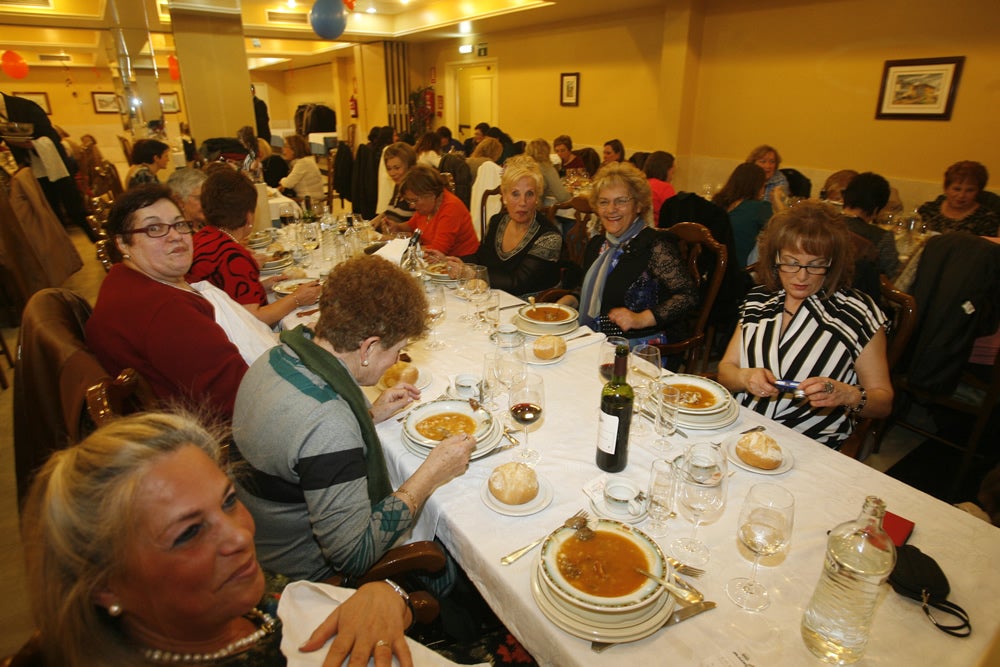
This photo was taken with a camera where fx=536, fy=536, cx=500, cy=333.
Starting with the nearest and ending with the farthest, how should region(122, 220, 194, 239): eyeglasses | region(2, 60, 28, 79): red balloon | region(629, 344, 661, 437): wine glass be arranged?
region(629, 344, 661, 437): wine glass < region(122, 220, 194, 239): eyeglasses < region(2, 60, 28, 79): red balloon

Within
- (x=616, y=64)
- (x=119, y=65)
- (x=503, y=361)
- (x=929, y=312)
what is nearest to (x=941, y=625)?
(x=503, y=361)

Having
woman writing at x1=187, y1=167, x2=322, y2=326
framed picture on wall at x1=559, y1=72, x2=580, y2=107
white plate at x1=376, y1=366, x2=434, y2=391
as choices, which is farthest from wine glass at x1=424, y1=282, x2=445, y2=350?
framed picture on wall at x1=559, y1=72, x2=580, y2=107

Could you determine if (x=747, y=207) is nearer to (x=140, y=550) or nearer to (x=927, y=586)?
(x=927, y=586)

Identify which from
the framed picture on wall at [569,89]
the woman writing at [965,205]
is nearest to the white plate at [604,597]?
the woman writing at [965,205]

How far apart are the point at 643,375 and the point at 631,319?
808 mm

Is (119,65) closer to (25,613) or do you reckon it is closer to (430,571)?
(25,613)

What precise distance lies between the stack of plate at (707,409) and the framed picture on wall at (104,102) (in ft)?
70.4

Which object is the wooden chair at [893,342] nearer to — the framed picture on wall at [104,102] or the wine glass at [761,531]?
the wine glass at [761,531]

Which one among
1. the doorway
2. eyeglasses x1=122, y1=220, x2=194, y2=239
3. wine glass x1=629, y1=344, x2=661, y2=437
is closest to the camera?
wine glass x1=629, y1=344, x2=661, y2=437

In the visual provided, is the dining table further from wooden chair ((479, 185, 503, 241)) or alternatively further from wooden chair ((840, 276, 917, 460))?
wooden chair ((479, 185, 503, 241))

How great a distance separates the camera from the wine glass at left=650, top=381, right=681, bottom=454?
144 cm

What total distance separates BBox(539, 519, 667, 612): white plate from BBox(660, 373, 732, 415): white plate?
1.75 ft

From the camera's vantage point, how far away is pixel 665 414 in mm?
1442

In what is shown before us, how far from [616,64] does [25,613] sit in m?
8.90
